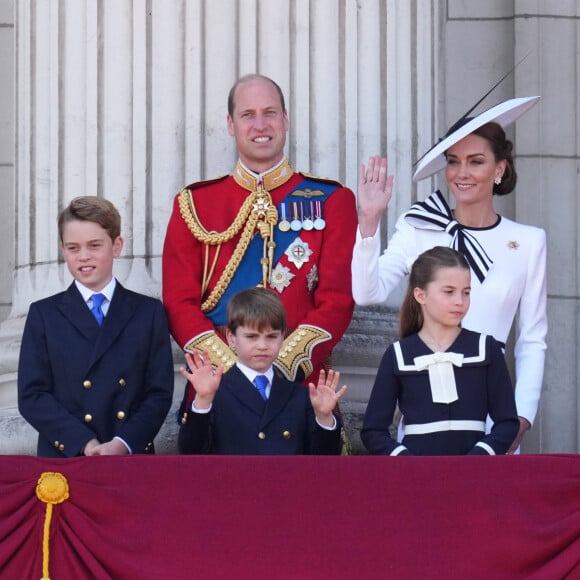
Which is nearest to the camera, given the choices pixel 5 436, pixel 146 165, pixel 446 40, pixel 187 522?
pixel 187 522

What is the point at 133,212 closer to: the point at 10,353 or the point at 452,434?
the point at 10,353

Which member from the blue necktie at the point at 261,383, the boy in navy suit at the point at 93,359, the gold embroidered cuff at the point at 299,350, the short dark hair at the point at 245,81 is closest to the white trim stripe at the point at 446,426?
the blue necktie at the point at 261,383

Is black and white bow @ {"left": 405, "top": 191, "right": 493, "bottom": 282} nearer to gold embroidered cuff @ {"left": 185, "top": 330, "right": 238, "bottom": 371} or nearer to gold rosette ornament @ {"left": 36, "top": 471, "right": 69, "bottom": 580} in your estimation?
gold embroidered cuff @ {"left": 185, "top": 330, "right": 238, "bottom": 371}

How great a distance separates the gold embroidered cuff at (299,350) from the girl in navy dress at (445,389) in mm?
455

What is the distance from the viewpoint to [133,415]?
536cm

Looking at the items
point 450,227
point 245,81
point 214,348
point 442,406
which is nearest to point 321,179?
point 245,81

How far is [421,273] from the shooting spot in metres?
5.31

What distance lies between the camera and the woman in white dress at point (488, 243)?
5660 millimetres

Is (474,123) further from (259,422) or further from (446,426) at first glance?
(259,422)

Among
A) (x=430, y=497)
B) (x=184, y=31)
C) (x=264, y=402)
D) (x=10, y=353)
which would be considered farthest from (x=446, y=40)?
(x=430, y=497)

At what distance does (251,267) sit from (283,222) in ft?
0.61

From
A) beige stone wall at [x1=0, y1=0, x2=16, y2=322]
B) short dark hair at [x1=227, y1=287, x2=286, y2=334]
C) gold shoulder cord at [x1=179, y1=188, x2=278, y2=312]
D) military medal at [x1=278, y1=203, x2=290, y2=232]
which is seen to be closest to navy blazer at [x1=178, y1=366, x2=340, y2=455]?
short dark hair at [x1=227, y1=287, x2=286, y2=334]

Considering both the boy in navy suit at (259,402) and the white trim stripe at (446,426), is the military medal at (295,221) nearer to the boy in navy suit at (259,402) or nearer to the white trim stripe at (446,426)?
the boy in navy suit at (259,402)

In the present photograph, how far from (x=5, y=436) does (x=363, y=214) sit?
5.19 feet
